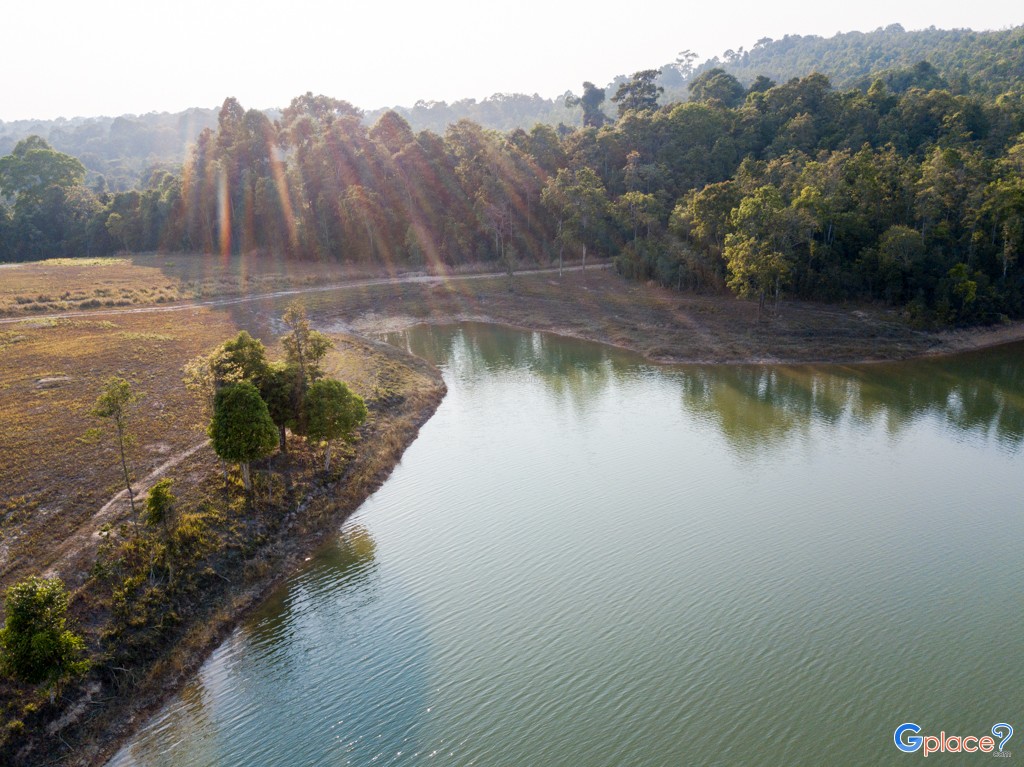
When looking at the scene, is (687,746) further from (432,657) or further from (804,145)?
(804,145)

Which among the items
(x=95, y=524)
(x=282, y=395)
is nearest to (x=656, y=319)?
(x=282, y=395)

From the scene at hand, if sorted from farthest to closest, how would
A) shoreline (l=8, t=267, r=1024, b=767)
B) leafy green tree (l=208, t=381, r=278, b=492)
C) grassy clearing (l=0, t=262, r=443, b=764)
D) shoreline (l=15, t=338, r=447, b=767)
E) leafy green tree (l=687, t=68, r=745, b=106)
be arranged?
1. leafy green tree (l=687, t=68, r=745, b=106)
2. leafy green tree (l=208, t=381, r=278, b=492)
3. shoreline (l=8, t=267, r=1024, b=767)
4. grassy clearing (l=0, t=262, r=443, b=764)
5. shoreline (l=15, t=338, r=447, b=767)

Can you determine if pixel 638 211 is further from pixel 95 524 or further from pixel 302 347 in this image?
pixel 95 524

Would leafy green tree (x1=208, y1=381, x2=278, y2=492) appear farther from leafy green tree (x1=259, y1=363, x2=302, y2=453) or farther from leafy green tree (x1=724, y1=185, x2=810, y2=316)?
leafy green tree (x1=724, y1=185, x2=810, y2=316)

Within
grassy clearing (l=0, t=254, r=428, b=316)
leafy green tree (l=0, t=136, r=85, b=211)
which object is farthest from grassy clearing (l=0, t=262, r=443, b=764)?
leafy green tree (l=0, t=136, r=85, b=211)

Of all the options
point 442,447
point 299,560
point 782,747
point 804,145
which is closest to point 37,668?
point 299,560
